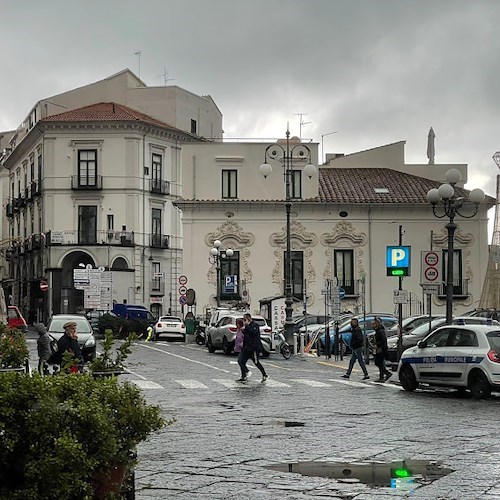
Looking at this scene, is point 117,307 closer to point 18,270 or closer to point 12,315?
point 12,315

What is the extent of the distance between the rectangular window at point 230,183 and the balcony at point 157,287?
18409 millimetres

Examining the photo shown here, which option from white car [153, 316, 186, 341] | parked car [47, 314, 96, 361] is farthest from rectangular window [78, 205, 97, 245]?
parked car [47, 314, 96, 361]

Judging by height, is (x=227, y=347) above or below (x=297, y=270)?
below

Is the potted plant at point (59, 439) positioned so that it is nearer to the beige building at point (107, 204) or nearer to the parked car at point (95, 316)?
the parked car at point (95, 316)

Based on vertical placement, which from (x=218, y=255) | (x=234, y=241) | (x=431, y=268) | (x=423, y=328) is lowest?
(x=423, y=328)

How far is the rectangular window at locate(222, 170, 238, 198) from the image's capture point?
5652 cm

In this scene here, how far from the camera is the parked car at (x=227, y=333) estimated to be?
3956cm

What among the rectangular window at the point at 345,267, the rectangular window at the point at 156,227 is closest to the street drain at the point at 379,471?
the rectangular window at the point at 345,267

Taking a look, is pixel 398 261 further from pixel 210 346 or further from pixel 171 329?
pixel 171 329

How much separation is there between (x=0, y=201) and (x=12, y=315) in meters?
54.3

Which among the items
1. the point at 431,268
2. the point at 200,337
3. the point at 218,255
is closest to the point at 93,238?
the point at 218,255

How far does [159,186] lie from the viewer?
74.4 meters

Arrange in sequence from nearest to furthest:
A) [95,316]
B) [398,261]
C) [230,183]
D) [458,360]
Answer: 1. [458,360]
2. [398,261]
3. [230,183]
4. [95,316]

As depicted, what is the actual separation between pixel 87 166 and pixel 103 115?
12.4 ft
